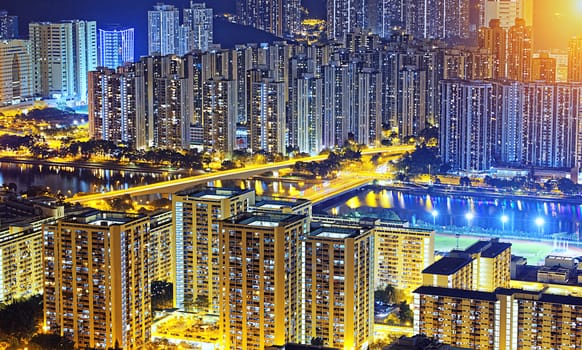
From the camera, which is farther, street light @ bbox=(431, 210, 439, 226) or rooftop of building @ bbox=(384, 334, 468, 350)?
street light @ bbox=(431, 210, 439, 226)

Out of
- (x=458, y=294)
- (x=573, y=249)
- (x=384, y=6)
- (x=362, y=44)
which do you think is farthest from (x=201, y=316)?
(x=384, y=6)

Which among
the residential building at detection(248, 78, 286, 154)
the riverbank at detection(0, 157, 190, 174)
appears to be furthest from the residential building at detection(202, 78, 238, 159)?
the riverbank at detection(0, 157, 190, 174)

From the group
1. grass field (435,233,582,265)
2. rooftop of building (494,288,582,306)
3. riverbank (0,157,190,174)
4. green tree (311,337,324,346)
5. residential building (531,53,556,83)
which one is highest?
residential building (531,53,556,83)

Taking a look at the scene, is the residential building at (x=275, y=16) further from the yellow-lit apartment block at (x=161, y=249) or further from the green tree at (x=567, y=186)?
the yellow-lit apartment block at (x=161, y=249)

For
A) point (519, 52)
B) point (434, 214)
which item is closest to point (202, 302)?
point (434, 214)

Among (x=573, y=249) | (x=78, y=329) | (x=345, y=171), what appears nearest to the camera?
(x=78, y=329)

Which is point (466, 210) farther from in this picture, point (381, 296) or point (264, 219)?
point (264, 219)

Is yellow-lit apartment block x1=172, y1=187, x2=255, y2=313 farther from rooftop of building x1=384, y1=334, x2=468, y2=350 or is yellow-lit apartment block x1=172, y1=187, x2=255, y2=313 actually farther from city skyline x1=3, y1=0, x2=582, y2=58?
city skyline x1=3, y1=0, x2=582, y2=58

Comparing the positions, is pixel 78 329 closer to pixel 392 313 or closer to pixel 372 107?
pixel 392 313
